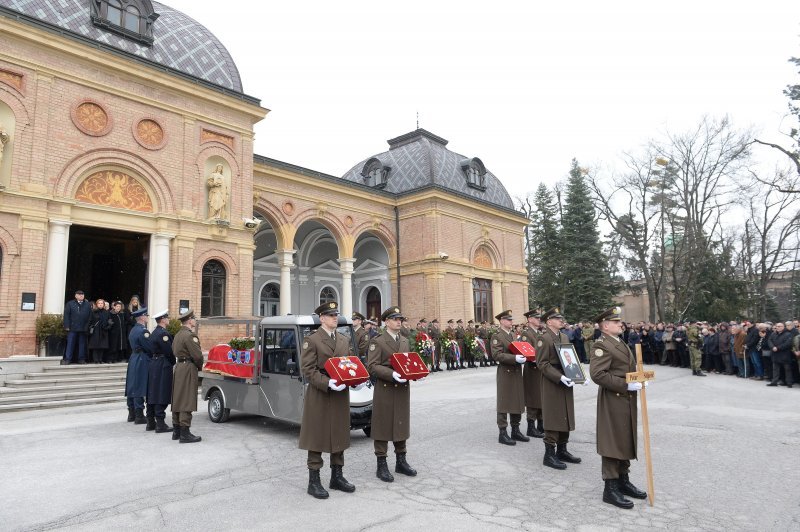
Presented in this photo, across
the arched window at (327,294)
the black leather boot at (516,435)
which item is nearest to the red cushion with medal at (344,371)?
the black leather boot at (516,435)

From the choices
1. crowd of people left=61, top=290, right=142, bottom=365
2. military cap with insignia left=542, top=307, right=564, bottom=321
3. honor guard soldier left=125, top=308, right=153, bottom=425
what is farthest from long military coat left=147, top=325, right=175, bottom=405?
military cap with insignia left=542, top=307, right=564, bottom=321

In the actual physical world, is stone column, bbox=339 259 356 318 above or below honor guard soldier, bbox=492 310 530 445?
above

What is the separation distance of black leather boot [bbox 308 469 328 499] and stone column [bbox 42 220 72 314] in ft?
37.4

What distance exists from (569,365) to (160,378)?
6372 mm

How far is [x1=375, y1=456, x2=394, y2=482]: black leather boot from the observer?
17.8ft

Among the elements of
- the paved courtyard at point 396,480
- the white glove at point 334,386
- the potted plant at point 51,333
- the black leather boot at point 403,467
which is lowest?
the paved courtyard at point 396,480

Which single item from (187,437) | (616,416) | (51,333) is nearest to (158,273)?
(51,333)

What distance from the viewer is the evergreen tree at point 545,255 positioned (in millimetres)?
34875

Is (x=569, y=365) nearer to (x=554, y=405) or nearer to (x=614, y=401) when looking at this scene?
(x=554, y=405)

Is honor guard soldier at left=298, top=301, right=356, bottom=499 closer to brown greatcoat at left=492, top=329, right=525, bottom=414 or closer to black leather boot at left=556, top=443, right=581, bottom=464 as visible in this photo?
black leather boot at left=556, top=443, right=581, bottom=464

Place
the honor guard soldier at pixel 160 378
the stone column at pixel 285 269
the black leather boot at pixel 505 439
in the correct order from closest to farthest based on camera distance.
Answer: the black leather boot at pixel 505 439 → the honor guard soldier at pixel 160 378 → the stone column at pixel 285 269

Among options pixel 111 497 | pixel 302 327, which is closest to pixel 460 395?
pixel 302 327

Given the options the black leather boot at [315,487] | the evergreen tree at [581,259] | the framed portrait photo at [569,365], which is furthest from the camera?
the evergreen tree at [581,259]

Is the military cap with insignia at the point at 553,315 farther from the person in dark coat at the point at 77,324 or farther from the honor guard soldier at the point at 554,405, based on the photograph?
the person in dark coat at the point at 77,324
